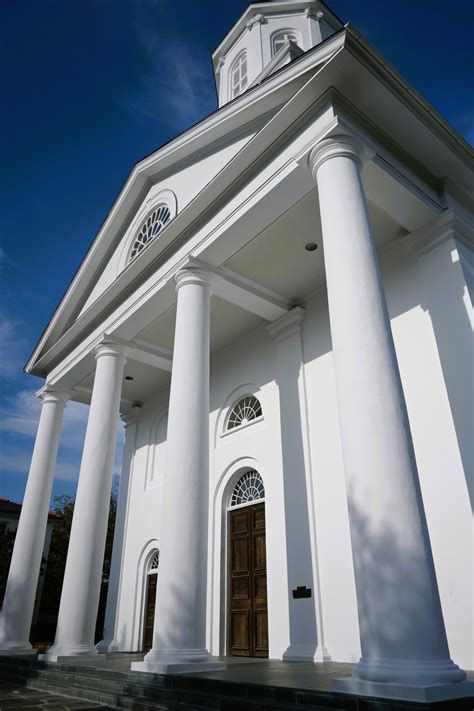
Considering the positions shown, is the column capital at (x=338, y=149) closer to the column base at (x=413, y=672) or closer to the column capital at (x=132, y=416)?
the column base at (x=413, y=672)

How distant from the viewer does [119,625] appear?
A: 549 inches

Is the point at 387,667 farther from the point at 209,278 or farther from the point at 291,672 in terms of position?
the point at 209,278

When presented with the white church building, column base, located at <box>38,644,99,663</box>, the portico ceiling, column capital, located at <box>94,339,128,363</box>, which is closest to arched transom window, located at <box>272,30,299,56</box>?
the white church building

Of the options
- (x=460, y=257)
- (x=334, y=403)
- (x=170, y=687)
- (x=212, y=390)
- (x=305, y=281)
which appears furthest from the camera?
(x=212, y=390)

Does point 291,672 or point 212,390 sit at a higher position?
point 212,390

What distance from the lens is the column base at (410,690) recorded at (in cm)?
375

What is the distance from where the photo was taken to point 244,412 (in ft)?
40.3

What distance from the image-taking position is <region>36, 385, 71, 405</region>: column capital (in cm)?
1418

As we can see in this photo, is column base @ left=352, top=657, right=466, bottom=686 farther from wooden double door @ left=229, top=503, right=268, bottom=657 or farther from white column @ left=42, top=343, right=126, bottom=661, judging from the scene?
white column @ left=42, top=343, right=126, bottom=661

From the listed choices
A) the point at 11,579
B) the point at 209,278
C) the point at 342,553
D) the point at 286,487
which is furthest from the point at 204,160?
the point at 11,579

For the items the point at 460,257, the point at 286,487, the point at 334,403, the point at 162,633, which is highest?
the point at 460,257

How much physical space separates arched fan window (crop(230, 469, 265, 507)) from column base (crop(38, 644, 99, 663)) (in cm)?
410

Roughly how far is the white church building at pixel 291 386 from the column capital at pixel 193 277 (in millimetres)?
54

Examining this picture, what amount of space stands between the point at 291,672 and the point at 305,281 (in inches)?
279
